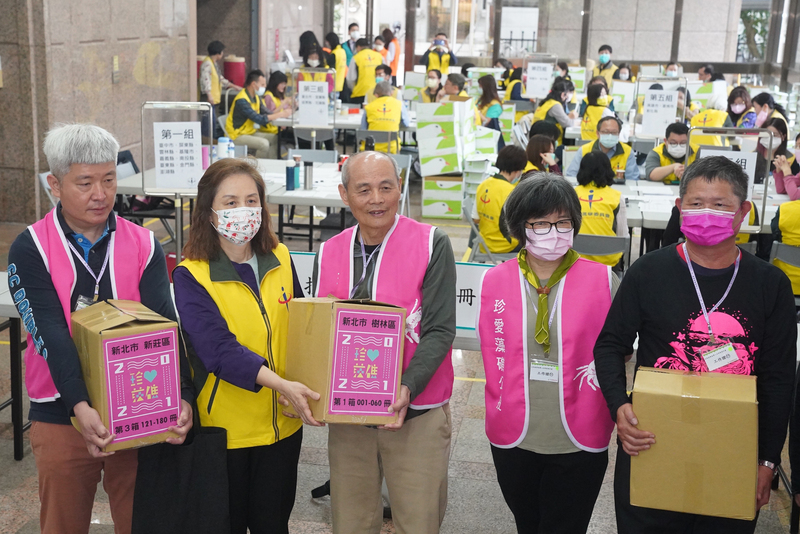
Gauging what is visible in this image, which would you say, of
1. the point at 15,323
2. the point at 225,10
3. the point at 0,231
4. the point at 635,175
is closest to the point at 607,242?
the point at 635,175

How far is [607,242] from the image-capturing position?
5.09 m

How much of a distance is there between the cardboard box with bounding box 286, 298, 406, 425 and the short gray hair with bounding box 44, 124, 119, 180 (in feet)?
2.26

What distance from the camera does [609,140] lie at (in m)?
7.28

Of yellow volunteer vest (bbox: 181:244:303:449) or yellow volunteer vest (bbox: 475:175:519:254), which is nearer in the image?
yellow volunteer vest (bbox: 181:244:303:449)

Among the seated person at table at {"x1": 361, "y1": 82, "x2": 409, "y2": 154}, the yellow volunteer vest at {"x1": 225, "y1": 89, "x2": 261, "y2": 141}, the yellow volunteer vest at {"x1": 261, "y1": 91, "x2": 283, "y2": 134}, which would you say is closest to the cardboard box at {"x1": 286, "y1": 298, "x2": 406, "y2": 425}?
the seated person at table at {"x1": 361, "y1": 82, "x2": 409, "y2": 154}

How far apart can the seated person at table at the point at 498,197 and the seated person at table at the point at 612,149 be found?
155 centimetres

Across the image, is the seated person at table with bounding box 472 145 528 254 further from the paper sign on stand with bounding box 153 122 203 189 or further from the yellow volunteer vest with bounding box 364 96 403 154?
the yellow volunteer vest with bounding box 364 96 403 154

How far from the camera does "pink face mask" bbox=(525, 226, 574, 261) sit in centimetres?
238

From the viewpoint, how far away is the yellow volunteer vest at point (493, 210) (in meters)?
5.83

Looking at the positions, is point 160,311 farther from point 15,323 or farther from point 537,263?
point 15,323

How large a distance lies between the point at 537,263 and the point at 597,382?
0.39m

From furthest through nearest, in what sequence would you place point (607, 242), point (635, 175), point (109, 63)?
point (109, 63) → point (635, 175) → point (607, 242)

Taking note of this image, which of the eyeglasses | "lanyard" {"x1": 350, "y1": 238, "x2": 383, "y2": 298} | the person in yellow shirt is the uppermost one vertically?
the person in yellow shirt

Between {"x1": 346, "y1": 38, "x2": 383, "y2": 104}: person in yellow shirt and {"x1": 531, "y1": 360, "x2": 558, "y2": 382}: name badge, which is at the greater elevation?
{"x1": 346, "y1": 38, "x2": 383, "y2": 104}: person in yellow shirt
